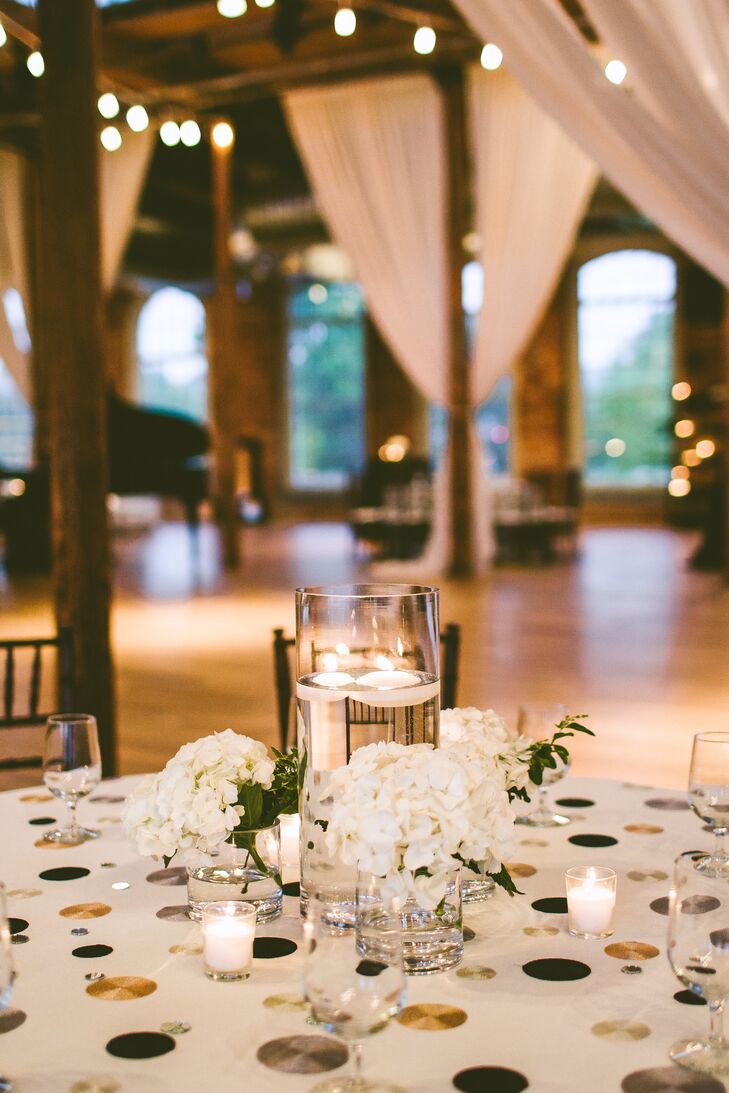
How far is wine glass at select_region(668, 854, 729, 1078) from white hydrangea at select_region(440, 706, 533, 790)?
390 millimetres

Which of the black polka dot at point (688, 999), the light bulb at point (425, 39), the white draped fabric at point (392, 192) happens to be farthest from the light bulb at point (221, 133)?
the black polka dot at point (688, 999)

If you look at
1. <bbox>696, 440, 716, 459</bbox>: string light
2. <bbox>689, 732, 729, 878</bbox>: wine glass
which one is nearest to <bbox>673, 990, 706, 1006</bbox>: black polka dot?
<bbox>689, 732, 729, 878</bbox>: wine glass

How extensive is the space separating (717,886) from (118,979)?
64 cm

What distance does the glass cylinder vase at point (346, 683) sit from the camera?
1.37 m

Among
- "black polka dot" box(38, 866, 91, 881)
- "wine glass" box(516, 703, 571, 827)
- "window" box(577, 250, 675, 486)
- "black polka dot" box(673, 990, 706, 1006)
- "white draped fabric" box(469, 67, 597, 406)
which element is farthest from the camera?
"window" box(577, 250, 675, 486)

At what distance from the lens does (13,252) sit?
11.9 metres

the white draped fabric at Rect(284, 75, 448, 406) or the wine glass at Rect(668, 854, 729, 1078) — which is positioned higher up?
the white draped fabric at Rect(284, 75, 448, 406)

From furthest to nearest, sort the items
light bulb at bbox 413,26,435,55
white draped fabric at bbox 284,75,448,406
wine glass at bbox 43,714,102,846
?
white draped fabric at bbox 284,75,448,406 < light bulb at bbox 413,26,435,55 < wine glass at bbox 43,714,102,846

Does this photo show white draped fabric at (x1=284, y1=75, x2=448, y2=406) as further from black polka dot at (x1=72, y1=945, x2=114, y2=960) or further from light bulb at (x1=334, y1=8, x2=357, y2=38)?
black polka dot at (x1=72, y1=945, x2=114, y2=960)

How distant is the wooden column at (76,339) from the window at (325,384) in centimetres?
1577

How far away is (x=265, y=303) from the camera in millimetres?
20312

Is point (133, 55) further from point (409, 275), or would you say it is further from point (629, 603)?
point (629, 603)

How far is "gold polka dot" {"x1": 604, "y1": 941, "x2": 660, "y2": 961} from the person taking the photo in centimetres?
138

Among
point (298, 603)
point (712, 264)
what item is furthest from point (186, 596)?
point (298, 603)
